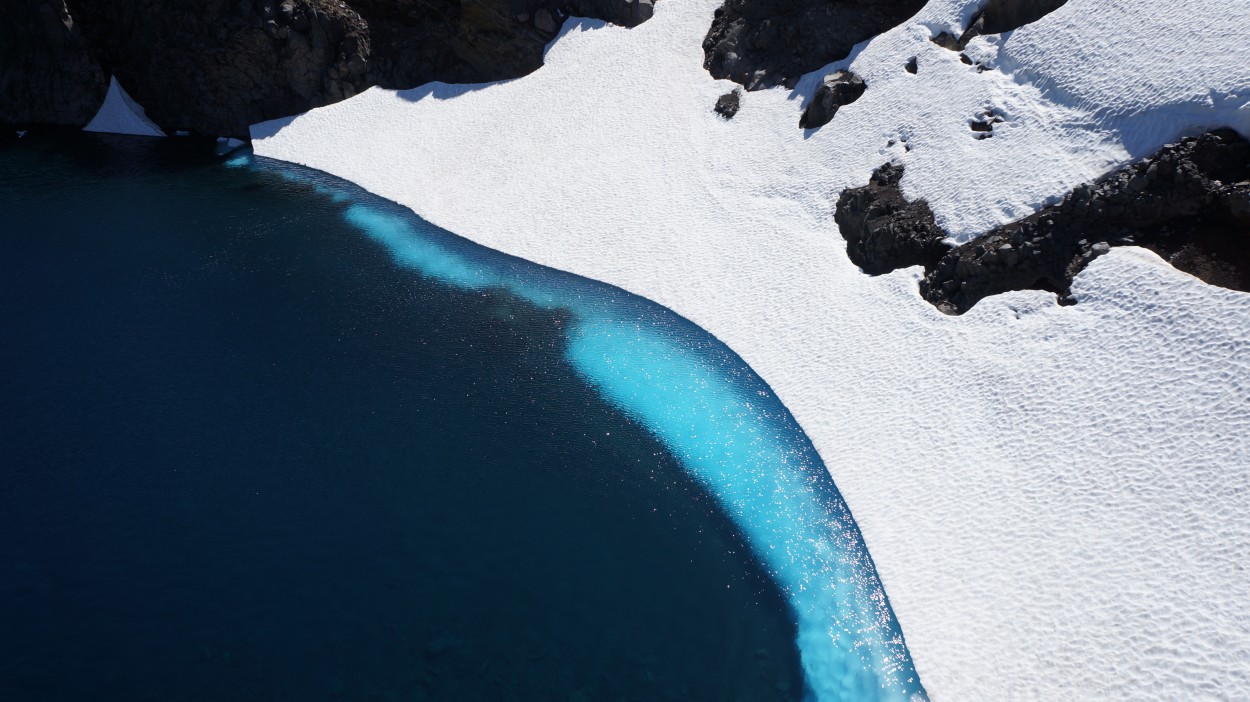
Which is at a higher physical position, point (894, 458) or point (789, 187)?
point (789, 187)

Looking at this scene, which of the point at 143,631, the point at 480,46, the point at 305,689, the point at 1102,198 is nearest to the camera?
the point at 305,689

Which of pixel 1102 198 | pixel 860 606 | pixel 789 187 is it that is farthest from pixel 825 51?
pixel 860 606

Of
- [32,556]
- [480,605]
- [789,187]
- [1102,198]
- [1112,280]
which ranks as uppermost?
[1102,198]

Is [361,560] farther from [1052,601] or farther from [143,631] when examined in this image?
[1052,601]

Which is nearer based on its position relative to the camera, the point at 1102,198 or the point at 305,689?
the point at 305,689

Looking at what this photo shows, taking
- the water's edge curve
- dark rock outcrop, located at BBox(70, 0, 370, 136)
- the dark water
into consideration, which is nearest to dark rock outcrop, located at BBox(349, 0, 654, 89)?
dark rock outcrop, located at BBox(70, 0, 370, 136)
